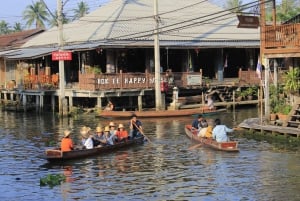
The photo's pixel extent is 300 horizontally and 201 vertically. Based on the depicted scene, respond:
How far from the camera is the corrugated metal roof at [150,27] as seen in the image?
40.7 meters

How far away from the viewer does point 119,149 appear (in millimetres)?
24078

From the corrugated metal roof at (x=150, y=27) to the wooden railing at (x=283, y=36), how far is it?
12.5m

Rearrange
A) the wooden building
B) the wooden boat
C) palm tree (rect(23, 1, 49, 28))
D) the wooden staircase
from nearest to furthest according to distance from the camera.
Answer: the wooden boat < the wooden staircase < the wooden building < palm tree (rect(23, 1, 49, 28))

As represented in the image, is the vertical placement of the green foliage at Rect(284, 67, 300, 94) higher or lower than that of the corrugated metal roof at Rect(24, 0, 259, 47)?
lower

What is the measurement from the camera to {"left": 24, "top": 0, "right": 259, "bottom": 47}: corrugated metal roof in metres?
40.7

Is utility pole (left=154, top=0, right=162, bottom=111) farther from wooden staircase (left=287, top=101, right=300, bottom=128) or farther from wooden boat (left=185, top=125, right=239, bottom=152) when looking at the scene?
wooden staircase (left=287, top=101, right=300, bottom=128)

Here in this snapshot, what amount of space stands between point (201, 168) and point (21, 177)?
6231mm

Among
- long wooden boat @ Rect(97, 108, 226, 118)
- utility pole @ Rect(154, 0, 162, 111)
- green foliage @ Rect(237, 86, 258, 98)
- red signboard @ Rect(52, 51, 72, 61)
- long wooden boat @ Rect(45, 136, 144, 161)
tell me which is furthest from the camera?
green foliage @ Rect(237, 86, 258, 98)

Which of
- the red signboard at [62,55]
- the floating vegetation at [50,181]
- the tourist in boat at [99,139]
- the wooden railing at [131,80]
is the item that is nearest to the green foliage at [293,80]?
the tourist in boat at [99,139]

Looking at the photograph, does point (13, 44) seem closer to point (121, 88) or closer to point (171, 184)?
point (121, 88)

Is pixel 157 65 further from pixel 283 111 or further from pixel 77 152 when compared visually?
pixel 77 152

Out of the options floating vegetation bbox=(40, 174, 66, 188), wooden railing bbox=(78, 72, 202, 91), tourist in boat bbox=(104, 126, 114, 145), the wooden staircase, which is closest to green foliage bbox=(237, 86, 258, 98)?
wooden railing bbox=(78, 72, 202, 91)

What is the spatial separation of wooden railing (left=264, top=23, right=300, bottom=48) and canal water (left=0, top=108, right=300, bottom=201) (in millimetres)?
4648

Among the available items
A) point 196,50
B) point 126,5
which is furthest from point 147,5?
point 196,50
